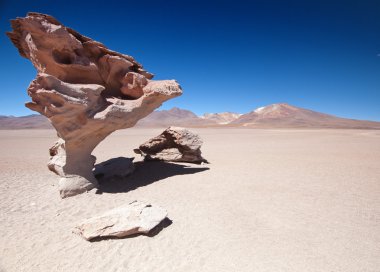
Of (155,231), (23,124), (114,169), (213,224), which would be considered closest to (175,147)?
(114,169)

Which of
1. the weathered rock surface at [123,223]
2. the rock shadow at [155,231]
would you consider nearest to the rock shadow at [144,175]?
the weathered rock surface at [123,223]

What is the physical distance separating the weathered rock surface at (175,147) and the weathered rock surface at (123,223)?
5929 millimetres

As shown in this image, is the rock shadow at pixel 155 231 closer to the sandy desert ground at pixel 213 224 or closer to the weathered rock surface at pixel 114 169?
the sandy desert ground at pixel 213 224

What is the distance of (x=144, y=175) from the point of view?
9.53 metres

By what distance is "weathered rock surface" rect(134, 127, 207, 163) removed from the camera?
10953 millimetres

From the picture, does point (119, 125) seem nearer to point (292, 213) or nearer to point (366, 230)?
point (292, 213)

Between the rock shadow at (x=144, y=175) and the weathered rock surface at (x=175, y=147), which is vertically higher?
the weathered rock surface at (x=175, y=147)

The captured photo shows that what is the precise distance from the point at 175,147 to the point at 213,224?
266 inches

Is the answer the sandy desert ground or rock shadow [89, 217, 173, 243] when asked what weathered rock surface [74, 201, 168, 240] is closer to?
rock shadow [89, 217, 173, 243]

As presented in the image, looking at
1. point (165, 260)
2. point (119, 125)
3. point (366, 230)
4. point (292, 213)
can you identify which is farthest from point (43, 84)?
point (366, 230)

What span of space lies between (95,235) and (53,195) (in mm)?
Result: 3533

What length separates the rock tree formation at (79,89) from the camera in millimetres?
6766

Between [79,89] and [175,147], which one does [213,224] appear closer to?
[79,89]

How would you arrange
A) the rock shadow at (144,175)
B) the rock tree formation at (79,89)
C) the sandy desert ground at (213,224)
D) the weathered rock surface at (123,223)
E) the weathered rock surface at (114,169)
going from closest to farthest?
1. the sandy desert ground at (213,224)
2. the weathered rock surface at (123,223)
3. the rock tree formation at (79,89)
4. the rock shadow at (144,175)
5. the weathered rock surface at (114,169)
